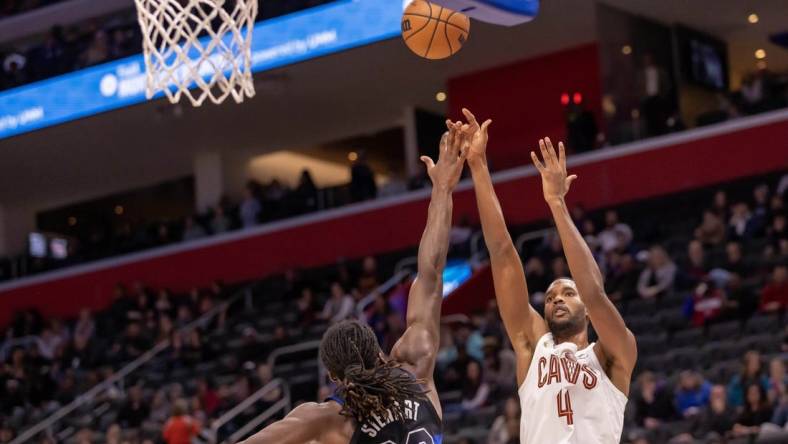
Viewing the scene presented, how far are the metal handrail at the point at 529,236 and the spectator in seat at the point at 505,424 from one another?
4.87m

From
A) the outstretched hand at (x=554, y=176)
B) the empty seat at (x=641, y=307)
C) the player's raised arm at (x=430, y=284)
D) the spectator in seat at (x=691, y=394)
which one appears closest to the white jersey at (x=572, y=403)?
the outstretched hand at (x=554, y=176)

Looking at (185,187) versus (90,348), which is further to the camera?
(185,187)

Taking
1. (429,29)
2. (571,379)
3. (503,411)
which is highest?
(429,29)

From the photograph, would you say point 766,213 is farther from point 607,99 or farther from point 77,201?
point 77,201

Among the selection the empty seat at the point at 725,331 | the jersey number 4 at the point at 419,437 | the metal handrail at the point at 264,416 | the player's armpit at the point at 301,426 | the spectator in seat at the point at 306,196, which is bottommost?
the metal handrail at the point at 264,416

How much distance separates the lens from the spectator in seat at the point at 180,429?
1419cm

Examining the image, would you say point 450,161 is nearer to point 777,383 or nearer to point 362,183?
point 777,383

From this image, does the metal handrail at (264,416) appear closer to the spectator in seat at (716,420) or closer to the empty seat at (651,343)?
the empty seat at (651,343)

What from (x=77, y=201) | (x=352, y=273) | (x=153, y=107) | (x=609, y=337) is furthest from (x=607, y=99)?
(x=609, y=337)

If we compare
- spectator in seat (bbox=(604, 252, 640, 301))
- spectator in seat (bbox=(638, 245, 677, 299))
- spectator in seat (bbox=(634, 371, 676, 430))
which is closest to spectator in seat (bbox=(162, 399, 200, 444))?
spectator in seat (bbox=(604, 252, 640, 301))

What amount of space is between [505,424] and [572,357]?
6.90m

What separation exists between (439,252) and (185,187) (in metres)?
21.1

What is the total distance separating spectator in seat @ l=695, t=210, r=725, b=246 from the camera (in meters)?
15.3

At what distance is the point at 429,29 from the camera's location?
7.00 metres
